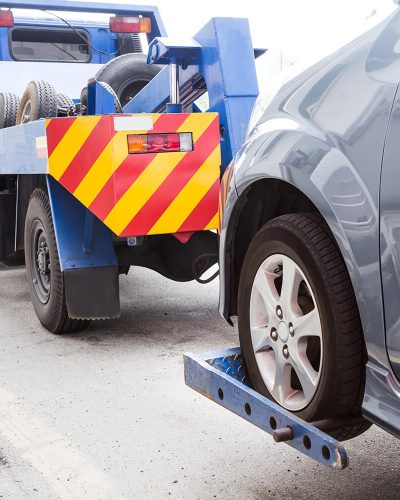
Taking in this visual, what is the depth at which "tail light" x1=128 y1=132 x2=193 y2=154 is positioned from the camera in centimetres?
418

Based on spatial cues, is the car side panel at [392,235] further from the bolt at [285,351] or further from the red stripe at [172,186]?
the red stripe at [172,186]

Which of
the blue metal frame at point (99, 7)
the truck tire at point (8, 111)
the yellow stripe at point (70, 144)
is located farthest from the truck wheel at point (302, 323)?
the blue metal frame at point (99, 7)

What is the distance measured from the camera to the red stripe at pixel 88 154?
414 cm

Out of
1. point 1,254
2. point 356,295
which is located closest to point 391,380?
point 356,295

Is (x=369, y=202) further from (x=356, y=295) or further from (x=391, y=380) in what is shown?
(x=391, y=380)

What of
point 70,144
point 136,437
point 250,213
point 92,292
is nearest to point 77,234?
point 92,292

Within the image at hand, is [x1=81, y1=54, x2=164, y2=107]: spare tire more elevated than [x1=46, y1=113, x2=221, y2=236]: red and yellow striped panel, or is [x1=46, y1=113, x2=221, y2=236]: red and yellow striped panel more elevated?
[x1=81, y1=54, x2=164, y2=107]: spare tire

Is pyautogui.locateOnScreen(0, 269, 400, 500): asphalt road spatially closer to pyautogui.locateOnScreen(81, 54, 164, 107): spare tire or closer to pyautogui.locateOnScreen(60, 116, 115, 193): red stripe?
pyautogui.locateOnScreen(60, 116, 115, 193): red stripe

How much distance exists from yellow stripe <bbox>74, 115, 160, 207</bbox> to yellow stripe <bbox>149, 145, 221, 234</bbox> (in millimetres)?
381

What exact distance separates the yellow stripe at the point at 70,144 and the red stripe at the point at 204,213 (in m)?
0.73

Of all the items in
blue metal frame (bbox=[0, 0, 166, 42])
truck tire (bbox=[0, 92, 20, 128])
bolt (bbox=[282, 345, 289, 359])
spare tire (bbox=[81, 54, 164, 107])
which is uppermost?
blue metal frame (bbox=[0, 0, 166, 42])

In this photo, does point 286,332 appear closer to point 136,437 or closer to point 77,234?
point 136,437

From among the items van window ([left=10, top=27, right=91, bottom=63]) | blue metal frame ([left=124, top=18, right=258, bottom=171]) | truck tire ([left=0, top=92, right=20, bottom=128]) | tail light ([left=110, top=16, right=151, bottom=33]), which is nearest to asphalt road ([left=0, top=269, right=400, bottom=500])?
blue metal frame ([left=124, top=18, right=258, bottom=171])

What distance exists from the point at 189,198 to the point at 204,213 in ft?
0.43
